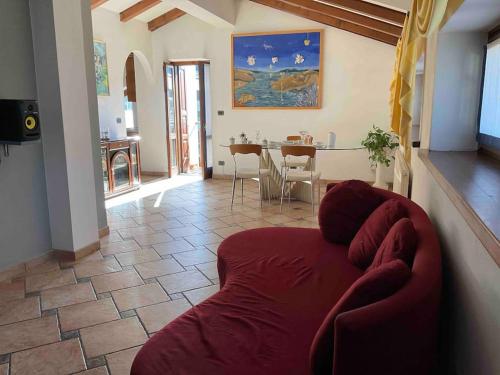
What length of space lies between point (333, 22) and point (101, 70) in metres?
3.52

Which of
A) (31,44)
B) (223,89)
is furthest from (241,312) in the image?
(223,89)

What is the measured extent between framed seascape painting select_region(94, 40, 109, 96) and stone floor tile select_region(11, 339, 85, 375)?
4.60 metres

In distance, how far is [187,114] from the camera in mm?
7945

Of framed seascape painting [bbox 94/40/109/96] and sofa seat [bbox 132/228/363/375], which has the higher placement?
framed seascape painting [bbox 94/40/109/96]

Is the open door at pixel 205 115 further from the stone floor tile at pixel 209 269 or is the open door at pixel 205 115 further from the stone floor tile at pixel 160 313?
the stone floor tile at pixel 160 313

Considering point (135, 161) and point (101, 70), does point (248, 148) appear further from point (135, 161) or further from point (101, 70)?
point (101, 70)

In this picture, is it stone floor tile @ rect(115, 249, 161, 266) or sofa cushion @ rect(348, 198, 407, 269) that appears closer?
sofa cushion @ rect(348, 198, 407, 269)

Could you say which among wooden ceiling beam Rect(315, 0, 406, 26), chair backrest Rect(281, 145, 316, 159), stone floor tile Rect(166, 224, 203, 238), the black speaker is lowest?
stone floor tile Rect(166, 224, 203, 238)

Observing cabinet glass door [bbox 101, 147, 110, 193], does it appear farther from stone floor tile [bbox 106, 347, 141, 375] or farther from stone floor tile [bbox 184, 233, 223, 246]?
stone floor tile [bbox 106, 347, 141, 375]

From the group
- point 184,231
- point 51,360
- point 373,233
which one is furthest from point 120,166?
point 373,233

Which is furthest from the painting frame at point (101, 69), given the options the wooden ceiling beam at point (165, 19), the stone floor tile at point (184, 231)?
the stone floor tile at point (184, 231)

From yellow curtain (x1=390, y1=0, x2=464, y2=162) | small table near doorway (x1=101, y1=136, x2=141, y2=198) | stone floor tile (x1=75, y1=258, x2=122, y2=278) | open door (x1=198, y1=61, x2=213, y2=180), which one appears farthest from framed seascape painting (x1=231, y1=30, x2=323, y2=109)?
stone floor tile (x1=75, y1=258, x2=122, y2=278)

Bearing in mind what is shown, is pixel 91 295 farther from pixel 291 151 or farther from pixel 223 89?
pixel 223 89

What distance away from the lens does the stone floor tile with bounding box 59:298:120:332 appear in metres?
2.50
